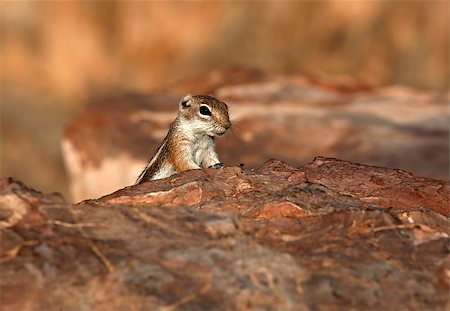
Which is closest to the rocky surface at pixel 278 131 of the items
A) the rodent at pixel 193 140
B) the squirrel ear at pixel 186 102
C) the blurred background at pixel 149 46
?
the blurred background at pixel 149 46

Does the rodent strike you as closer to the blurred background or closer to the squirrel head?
the squirrel head

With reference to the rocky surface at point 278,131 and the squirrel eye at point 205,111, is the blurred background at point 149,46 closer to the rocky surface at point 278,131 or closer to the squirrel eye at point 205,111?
the rocky surface at point 278,131

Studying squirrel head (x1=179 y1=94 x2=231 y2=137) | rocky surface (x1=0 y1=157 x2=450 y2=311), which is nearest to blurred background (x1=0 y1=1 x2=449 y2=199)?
squirrel head (x1=179 y1=94 x2=231 y2=137)

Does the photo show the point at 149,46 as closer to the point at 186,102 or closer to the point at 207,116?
the point at 186,102

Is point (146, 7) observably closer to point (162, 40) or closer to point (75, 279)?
point (162, 40)

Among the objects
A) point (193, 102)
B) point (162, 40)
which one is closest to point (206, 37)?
point (162, 40)
